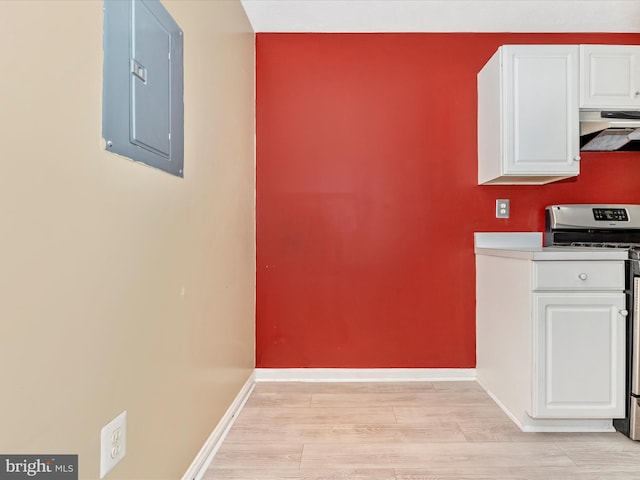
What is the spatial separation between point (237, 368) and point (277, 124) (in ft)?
5.11

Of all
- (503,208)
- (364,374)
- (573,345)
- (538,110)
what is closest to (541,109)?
(538,110)

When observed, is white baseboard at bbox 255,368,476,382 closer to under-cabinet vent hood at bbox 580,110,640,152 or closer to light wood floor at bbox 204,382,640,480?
light wood floor at bbox 204,382,640,480

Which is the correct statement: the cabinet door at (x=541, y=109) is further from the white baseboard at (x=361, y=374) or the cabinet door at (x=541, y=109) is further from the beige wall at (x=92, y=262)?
the beige wall at (x=92, y=262)

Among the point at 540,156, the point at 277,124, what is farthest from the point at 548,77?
the point at 277,124

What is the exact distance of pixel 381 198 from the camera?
2.65 m

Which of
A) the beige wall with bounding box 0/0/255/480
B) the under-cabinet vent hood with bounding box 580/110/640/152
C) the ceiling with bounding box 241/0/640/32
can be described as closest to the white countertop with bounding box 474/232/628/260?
the under-cabinet vent hood with bounding box 580/110/640/152

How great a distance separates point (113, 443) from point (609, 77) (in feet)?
9.42

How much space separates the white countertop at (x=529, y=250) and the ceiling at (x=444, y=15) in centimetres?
133

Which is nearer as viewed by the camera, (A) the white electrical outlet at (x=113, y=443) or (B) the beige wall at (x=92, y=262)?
(B) the beige wall at (x=92, y=262)

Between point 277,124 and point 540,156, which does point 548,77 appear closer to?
point 540,156

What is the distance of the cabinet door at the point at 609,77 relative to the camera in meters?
2.26

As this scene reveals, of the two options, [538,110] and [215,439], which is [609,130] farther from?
[215,439]

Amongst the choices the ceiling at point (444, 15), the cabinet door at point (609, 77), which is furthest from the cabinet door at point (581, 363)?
the ceiling at point (444, 15)

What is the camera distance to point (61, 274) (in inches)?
31.5
